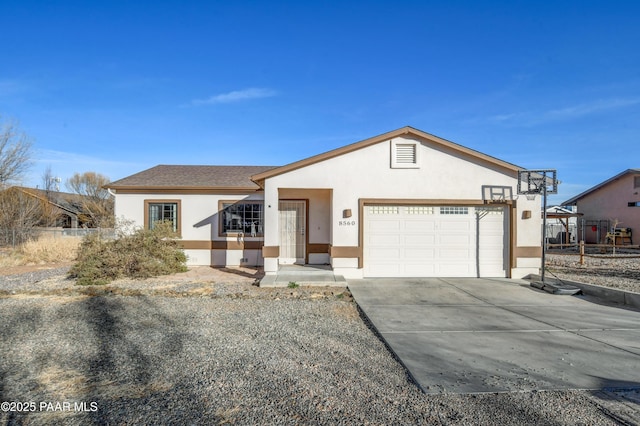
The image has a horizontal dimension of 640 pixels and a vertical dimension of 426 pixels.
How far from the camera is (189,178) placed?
1508cm

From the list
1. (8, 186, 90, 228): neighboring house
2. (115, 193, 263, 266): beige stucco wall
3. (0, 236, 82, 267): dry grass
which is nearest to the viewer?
(115, 193, 263, 266): beige stucco wall

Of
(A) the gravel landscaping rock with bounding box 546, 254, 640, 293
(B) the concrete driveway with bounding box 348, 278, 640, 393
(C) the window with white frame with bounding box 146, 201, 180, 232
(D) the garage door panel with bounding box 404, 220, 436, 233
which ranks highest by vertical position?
(C) the window with white frame with bounding box 146, 201, 180, 232

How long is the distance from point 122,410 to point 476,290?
8.71 m

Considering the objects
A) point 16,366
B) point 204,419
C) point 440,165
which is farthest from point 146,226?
point 204,419

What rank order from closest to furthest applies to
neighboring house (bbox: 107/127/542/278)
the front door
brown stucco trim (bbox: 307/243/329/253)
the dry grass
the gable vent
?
neighboring house (bbox: 107/127/542/278) < the gable vent < brown stucco trim (bbox: 307/243/329/253) < the front door < the dry grass

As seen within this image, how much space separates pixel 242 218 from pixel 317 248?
345cm

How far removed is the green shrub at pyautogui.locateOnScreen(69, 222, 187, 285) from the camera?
10906 mm

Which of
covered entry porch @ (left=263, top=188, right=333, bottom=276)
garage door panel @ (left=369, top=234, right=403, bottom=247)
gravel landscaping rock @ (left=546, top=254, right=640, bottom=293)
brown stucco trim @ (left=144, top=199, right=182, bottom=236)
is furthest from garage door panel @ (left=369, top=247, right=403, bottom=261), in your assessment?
brown stucco trim @ (left=144, top=199, right=182, bottom=236)

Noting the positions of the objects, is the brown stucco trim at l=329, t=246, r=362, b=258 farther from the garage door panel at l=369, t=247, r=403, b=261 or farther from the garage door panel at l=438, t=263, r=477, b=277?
the garage door panel at l=438, t=263, r=477, b=277

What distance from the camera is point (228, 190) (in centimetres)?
1430

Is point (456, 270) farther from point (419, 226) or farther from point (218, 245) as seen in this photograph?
point (218, 245)

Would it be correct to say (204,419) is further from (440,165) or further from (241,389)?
(440,165)

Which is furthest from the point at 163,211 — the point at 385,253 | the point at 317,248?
the point at 385,253

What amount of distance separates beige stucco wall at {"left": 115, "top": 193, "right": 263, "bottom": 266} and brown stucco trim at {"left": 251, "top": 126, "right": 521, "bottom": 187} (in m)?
4.01
